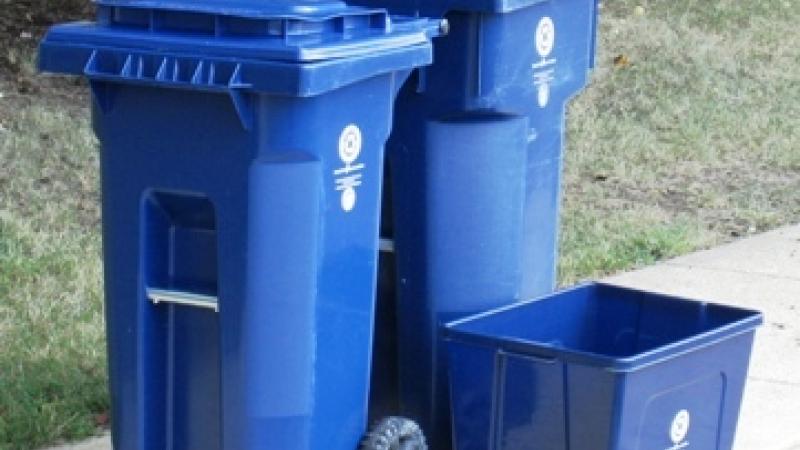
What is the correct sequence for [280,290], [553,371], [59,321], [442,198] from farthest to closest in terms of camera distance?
1. [59,321]
2. [442,198]
3. [553,371]
4. [280,290]

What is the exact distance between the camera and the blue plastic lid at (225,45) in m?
4.03

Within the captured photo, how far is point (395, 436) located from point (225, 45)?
1.12 metres

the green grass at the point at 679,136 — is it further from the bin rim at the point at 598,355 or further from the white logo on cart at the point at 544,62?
the bin rim at the point at 598,355

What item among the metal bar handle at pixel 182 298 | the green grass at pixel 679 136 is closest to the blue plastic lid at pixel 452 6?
the metal bar handle at pixel 182 298

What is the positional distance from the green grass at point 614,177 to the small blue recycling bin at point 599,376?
4.44ft

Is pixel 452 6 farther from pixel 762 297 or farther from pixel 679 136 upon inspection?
pixel 679 136

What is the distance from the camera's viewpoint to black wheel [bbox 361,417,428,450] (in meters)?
4.52

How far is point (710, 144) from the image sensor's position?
31.5ft

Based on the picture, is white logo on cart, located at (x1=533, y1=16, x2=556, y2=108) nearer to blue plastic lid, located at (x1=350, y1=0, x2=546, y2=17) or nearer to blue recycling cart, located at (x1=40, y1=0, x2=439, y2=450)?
blue plastic lid, located at (x1=350, y1=0, x2=546, y2=17)

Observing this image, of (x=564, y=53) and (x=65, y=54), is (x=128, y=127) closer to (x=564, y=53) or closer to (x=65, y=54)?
(x=65, y=54)

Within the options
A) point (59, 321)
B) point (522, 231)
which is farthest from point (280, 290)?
point (59, 321)

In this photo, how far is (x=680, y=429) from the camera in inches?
186

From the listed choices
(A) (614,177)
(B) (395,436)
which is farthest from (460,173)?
(A) (614,177)

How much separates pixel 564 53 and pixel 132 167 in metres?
1.50
